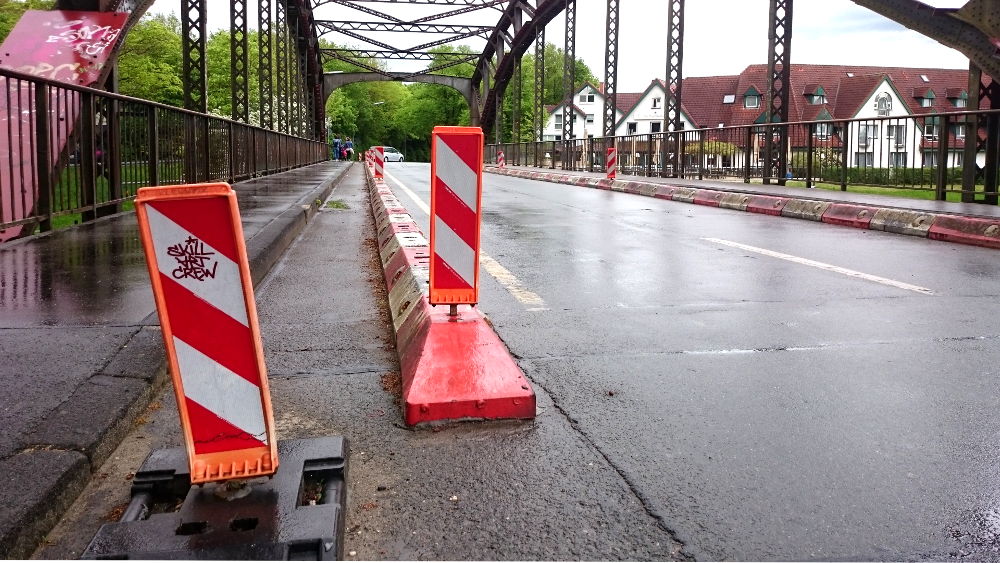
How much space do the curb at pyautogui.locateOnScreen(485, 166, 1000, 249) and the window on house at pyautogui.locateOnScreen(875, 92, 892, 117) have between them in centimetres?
5581

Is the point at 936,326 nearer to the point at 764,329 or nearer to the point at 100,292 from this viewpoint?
the point at 764,329

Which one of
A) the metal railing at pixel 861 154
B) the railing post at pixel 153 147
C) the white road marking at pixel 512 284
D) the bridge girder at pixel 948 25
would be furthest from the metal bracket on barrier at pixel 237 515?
the bridge girder at pixel 948 25

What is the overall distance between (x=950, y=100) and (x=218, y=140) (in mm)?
70448

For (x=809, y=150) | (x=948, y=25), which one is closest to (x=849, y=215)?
(x=948, y=25)

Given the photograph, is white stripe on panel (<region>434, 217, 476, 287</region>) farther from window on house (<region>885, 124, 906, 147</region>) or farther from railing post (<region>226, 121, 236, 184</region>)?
railing post (<region>226, 121, 236, 184</region>)

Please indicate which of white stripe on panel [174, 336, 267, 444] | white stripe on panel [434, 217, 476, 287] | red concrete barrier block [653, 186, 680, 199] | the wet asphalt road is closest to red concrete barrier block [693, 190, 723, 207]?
red concrete barrier block [653, 186, 680, 199]

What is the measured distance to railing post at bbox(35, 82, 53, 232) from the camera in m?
7.12

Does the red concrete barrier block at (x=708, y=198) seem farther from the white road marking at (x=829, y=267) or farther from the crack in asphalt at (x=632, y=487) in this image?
the crack in asphalt at (x=632, y=487)

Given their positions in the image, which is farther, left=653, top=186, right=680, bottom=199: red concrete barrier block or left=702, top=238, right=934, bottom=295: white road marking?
left=653, top=186, right=680, bottom=199: red concrete barrier block

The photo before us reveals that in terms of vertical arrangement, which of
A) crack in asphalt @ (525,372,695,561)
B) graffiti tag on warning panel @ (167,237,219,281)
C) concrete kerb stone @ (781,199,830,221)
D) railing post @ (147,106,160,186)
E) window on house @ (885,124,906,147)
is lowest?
crack in asphalt @ (525,372,695,561)

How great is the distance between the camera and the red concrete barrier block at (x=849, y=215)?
1065 centimetres

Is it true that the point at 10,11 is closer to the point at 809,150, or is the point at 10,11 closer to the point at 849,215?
the point at 809,150

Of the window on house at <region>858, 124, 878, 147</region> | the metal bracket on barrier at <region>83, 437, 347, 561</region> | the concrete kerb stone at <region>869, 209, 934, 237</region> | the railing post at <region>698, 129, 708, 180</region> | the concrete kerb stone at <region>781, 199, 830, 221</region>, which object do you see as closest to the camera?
the metal bracket on barrier at <region>83, 437, 347, 561</region>

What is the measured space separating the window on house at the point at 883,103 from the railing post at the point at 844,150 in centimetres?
5632
